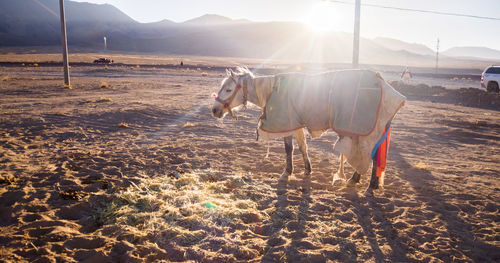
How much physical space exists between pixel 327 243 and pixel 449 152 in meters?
6.38

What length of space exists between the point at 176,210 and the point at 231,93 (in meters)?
2.39

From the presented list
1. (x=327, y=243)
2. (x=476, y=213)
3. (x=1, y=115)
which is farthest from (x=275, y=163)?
(x=1, y=115)

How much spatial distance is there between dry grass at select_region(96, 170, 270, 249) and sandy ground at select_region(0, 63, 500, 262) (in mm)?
18

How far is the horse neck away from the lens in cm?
550

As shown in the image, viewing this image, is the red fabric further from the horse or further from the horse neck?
the horse neck

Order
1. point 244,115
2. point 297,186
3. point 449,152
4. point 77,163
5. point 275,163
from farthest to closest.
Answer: point 244,115
point 449,152
point 275,163
point 77,163
point 297,186

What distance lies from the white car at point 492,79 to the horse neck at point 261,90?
24.0 metres

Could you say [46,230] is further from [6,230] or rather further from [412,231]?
[412,231]

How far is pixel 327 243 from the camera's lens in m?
3.76

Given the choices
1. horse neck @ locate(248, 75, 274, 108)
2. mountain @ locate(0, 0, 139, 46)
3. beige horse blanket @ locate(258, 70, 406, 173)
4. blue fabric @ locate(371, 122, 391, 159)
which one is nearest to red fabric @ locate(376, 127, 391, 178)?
blue fabric @ locate(371, 122, 391, 159)

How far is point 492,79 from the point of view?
21.8m

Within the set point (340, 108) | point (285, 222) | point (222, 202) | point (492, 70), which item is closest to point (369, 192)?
point (340, 108)

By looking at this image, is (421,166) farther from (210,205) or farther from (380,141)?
(210,205)

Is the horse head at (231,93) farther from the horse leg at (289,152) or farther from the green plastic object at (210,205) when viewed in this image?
the green plastic object at (210,205)
